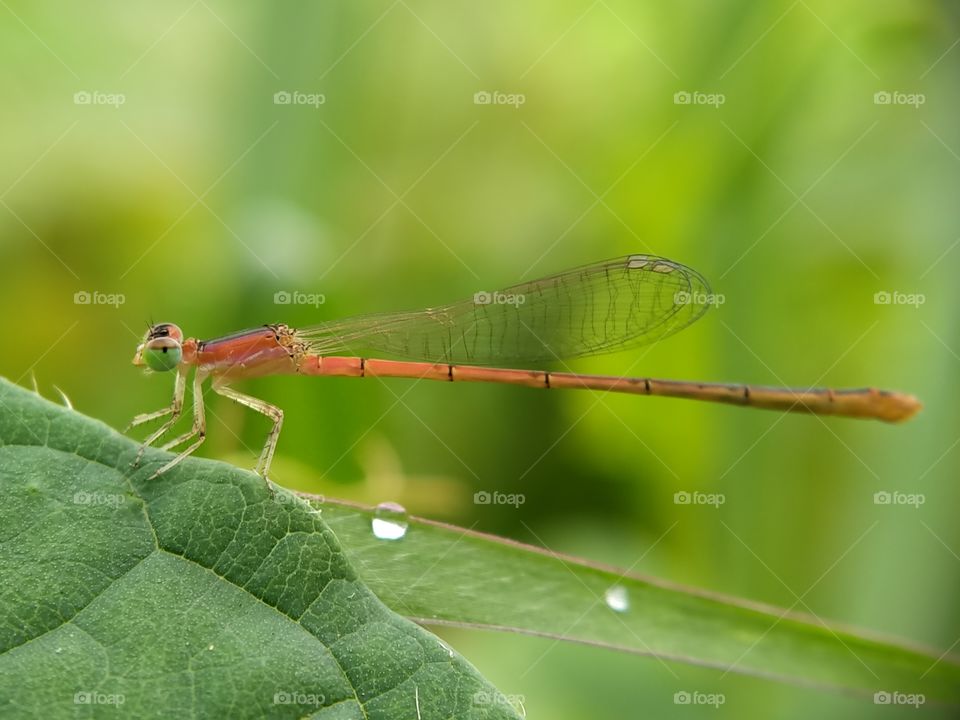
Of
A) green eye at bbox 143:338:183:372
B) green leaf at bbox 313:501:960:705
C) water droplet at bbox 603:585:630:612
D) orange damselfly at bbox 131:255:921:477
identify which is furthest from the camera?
orange damselfly at bbox 131:255:921:477

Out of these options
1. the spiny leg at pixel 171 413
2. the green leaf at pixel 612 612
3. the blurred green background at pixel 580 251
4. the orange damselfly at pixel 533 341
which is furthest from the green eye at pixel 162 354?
the green leaf at pixel 612 612

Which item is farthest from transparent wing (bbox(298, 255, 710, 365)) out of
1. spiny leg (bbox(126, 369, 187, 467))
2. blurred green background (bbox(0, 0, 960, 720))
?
spiny leg (bbox(126, 369, 187, 467))

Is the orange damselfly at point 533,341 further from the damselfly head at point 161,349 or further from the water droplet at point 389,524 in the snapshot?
the water droplet at point 389,524

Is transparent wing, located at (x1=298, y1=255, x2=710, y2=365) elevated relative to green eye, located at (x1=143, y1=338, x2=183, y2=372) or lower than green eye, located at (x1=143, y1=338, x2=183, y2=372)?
elevated

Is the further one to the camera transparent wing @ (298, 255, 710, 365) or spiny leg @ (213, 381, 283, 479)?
transparent wing @ (298, 255, 710, 365)

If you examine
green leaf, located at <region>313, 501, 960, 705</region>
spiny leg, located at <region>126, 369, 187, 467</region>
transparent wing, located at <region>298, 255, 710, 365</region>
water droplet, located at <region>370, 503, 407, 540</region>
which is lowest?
green leaf, located at <region>313, 501, 960, 705</region>

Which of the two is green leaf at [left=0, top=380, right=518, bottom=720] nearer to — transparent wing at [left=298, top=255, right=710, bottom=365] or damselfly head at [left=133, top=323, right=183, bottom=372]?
damselfly head at [left=133, top=323, right=183, bottom=372]
